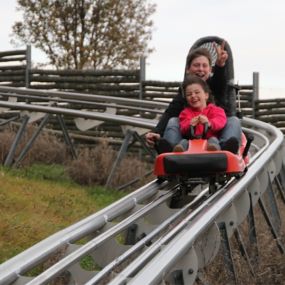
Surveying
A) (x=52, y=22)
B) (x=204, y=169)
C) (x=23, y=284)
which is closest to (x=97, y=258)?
(x=23, y=284)

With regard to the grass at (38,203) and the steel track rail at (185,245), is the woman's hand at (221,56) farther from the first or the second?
the grass at (38,203)

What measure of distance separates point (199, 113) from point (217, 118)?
0.17 meters

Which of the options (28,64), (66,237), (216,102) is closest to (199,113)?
(216,102)

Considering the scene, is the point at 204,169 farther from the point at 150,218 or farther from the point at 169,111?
the point at 169,111

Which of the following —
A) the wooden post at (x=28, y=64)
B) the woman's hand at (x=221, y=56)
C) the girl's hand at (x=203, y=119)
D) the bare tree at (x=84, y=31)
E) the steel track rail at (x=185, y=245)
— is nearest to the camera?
the steel track rail at (x=185, y=245)

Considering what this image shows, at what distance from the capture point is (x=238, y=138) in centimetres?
611

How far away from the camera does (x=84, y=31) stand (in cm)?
2684

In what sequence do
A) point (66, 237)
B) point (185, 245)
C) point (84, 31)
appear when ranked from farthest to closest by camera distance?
point (84, 31) < point (66, 237) < point (185, 245)

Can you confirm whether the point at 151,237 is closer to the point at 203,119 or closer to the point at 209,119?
the point at 203,119

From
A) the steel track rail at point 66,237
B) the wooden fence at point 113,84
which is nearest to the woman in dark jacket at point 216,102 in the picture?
the steel track rail at point 66,237

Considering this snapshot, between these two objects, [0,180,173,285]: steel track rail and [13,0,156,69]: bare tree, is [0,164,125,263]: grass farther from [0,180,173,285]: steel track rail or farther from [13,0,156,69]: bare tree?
[13,0,156,69]: bare tree

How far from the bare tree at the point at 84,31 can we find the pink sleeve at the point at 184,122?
66.2 ft

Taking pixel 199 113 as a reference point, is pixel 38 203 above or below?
below

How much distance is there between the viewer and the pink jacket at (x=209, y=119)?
613 centimetres
